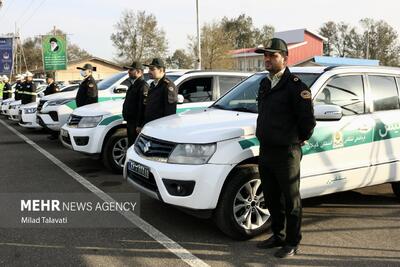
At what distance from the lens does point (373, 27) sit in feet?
239

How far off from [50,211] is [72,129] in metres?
2.45

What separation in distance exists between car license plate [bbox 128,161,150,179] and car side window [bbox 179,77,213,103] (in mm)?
2981

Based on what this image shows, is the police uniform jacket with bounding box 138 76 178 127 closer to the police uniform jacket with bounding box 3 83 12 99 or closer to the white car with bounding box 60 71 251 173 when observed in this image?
the white car with bounding box 60 71 251 173

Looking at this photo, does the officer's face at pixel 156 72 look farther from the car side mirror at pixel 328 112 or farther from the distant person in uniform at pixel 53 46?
the distant person in uniform at pixel 53 46

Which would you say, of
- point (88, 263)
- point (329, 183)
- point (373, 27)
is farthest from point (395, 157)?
point (373, 27)

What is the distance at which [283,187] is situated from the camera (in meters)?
4.13

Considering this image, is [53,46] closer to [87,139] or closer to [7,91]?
[7,91]

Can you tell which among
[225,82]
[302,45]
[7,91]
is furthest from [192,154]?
[302,45]

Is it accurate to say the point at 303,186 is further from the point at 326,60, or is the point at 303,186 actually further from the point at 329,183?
the point at 326,60

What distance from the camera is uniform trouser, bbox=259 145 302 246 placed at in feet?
13.4

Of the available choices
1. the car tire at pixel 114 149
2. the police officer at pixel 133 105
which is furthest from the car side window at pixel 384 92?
the car tire at pixel 114 149

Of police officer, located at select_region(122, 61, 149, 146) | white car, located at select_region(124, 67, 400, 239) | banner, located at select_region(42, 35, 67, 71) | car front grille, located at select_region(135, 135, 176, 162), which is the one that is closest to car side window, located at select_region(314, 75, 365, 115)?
white car, located at select_region(124, 67, 400, 239)

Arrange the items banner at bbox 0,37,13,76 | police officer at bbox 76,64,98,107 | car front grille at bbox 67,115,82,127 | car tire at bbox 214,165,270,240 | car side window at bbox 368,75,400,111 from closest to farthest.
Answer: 1. car tire at bbox 214,165,270,240
2. car side window at bbox 368,75,400,111
3. car front grille at bbox 67,115,82,127
4. police officer at bbox 76,64,98,107
5. banner at bbox 0,37,13,76

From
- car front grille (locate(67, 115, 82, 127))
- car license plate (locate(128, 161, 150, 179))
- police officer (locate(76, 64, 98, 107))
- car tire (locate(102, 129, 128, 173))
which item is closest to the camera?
car license plate (locate(128, 161, 150, 179))
